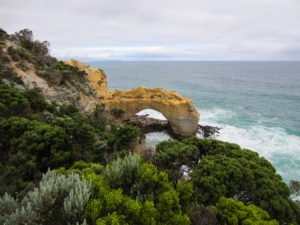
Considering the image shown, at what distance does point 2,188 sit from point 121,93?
22138 mm

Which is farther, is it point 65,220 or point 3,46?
point 3,46

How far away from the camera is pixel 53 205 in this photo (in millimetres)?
3436

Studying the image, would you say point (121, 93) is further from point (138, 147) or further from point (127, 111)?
point (138, 147)

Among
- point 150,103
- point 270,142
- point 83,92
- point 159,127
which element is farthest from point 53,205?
point 270,142

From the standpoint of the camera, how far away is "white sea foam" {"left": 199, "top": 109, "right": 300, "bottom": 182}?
60.0 ft

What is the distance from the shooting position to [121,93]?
2672cm

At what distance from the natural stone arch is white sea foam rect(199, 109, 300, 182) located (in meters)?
5.60

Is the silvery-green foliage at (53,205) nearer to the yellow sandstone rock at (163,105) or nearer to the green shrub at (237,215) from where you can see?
the green shrub at (237,215)

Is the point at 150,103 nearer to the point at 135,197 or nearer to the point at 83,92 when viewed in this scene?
the point at 83,92

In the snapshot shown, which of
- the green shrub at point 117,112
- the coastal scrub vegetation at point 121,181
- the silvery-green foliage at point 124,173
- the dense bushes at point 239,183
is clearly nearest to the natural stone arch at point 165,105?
the green shrub at point 117,112

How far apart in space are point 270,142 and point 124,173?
25643mm

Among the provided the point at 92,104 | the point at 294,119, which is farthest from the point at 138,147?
the point at 294,119

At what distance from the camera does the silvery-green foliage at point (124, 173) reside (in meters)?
4.45

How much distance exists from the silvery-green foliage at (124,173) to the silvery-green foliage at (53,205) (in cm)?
83
